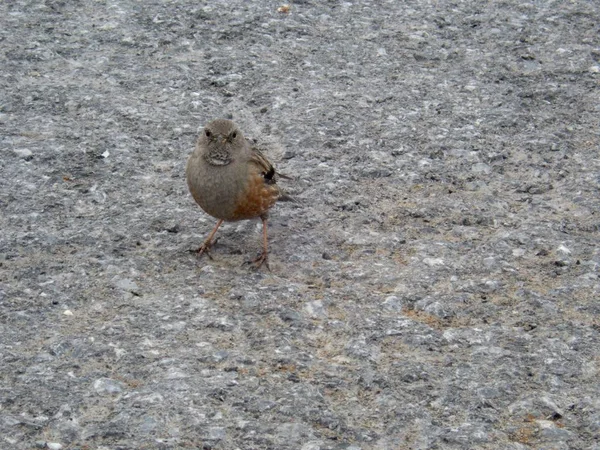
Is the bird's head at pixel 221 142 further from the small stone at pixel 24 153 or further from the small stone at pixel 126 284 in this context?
the small stone at pixel 24 153

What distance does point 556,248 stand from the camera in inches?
217

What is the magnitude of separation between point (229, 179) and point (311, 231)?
2.08ft

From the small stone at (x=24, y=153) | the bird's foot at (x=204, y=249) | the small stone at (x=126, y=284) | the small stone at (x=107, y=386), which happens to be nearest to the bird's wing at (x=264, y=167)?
the bird's foot at (x=204, y=249)

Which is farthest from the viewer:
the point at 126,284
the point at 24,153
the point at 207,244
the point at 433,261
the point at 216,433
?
the point at 24,153

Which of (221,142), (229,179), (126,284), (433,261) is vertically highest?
(221,142)

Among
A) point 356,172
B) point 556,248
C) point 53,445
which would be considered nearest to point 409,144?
point 356,172

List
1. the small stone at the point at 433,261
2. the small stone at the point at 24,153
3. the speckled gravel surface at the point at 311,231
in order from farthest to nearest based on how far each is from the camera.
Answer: the small stone at the point at 24,153
the small stone at the point at 433,261
the speckled gravel surface at the point at 311,231

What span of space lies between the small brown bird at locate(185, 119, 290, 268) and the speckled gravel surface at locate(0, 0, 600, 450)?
0.87 feet

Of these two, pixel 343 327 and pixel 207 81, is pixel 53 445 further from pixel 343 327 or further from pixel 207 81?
pixel 207 81

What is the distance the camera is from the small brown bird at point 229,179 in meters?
5.42

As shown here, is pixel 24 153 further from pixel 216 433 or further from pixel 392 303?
pixel 216 433

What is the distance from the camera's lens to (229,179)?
17.9ft

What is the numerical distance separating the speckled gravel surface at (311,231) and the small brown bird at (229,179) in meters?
0.26

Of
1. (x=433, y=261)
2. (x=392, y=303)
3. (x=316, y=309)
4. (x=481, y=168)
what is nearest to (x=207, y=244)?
(x=316, y=309)
